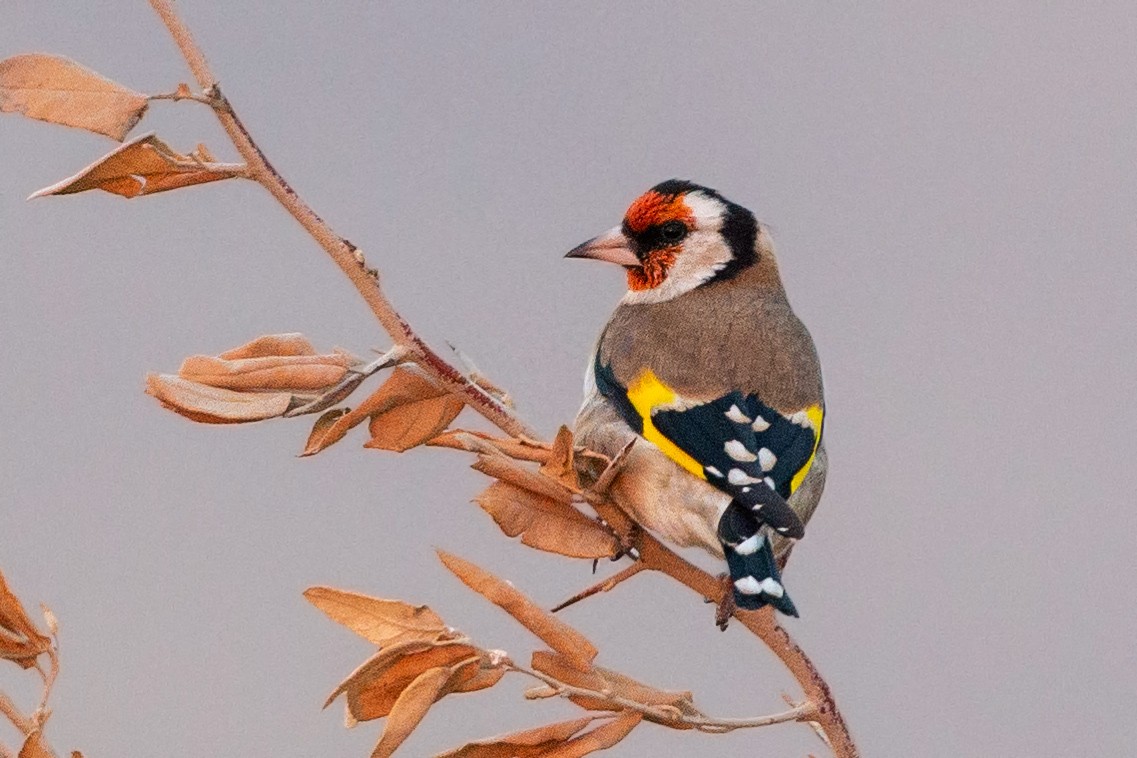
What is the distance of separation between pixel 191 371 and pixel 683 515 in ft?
2.27

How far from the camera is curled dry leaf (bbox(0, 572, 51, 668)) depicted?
0.91 m

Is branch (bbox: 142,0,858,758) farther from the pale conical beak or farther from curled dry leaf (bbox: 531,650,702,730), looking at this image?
the pale conical beak

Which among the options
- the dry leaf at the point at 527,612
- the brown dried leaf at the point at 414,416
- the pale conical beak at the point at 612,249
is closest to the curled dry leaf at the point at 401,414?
the brown dried leaf at the point at 414,416

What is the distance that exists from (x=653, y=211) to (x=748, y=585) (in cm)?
95

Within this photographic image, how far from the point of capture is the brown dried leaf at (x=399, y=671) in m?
0.81

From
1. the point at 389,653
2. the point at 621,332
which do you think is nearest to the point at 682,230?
the point at 621,332

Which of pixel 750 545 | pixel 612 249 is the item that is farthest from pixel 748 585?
pixel 612 249

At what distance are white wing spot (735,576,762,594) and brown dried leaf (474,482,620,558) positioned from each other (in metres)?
0.30

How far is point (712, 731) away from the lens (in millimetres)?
883

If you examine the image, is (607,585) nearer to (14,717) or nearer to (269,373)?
(269,373)

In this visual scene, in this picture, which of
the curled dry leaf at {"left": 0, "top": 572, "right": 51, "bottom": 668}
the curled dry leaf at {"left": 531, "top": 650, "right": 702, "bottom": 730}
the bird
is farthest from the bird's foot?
the curled dry leaf at {"left": 0, "top": 572, "right": 51, "bottom": 668}

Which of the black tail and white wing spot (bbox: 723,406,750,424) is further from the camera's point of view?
white wing spot (bbox: 723,406,750,424)

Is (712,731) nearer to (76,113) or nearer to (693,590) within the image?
(693,590)

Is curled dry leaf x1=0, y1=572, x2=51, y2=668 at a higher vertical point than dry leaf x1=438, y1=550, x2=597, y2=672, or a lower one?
higher
